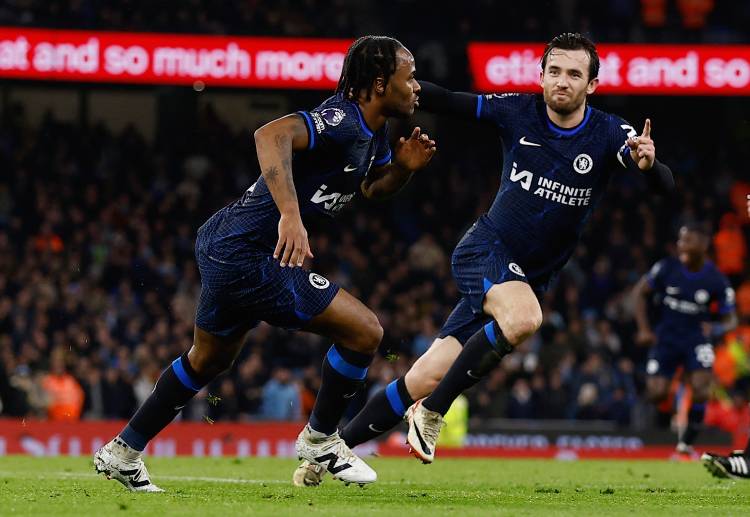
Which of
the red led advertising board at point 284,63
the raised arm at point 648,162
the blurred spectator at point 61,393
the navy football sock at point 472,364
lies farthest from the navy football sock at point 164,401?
the red led advertising board at point 284,63

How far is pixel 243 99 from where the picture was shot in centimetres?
2330

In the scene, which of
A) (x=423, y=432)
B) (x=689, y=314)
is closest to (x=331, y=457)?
(x=423, y=432)

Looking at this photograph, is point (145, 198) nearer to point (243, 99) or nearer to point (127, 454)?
point (243, 99)

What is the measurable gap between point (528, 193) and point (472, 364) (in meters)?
1.07

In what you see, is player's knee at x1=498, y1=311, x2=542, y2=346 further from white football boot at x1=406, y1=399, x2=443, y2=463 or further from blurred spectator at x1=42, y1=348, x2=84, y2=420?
blurred spectator at x1=42, y1=348, x2=84, y2=420

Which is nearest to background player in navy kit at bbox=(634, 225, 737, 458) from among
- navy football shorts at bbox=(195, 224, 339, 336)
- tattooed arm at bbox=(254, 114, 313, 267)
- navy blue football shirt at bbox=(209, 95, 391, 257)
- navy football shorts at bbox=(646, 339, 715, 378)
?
navy football shorts at bbox=(646, 339, 715, 378)

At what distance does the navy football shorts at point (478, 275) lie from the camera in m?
6.79

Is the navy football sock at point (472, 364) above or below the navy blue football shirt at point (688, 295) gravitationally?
below

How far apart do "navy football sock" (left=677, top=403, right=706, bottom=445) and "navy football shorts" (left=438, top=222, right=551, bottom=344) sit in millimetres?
5658

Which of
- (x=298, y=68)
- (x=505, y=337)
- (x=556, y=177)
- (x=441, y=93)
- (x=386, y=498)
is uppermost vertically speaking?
(x=298, y=68)

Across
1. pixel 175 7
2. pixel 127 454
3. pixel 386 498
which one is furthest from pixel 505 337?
pixel 175 7

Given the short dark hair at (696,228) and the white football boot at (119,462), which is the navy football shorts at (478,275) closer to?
the white football boot at (119,462)

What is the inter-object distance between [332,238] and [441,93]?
13.8 metres

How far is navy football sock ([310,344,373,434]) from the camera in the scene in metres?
6.71
